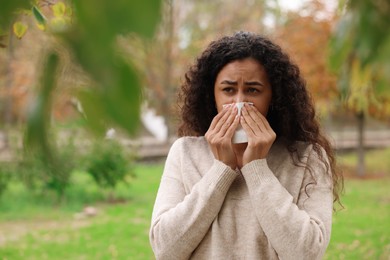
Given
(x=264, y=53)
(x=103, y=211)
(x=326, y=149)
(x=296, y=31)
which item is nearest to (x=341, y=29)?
(x=264, y=53)

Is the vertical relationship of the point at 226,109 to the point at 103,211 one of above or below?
above

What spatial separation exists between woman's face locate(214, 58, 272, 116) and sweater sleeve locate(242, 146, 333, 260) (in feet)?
0.70

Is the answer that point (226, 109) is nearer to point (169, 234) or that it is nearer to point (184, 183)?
point (184, 183)

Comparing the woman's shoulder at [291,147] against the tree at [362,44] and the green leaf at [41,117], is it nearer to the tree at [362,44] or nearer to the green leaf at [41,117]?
the tree at [362,44]

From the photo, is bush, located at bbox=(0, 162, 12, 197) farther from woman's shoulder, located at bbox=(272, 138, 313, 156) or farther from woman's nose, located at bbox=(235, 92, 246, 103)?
woman's nose, located at bbox=(235, 92, 246, 103)

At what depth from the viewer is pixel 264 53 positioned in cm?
207

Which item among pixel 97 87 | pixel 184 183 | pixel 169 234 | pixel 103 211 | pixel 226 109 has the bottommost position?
pixel 103 211

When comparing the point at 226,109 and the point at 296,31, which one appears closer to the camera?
the point at 226,109

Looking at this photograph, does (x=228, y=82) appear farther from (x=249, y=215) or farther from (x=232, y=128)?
(x=249, y=215)

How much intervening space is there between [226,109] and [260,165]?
8.6 inches

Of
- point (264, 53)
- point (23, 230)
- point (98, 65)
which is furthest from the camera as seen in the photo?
point (23, 230)

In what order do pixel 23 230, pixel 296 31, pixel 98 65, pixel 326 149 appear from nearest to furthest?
pixel 98 65 < pixel 326 149 < pixel 23 230 < pixel 296 31

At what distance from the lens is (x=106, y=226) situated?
7844 mm

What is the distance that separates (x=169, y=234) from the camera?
1896mm
